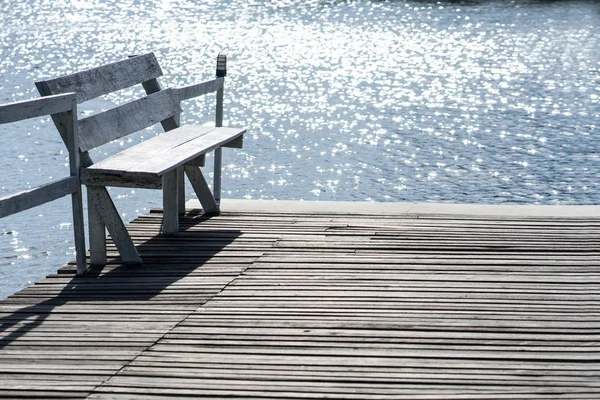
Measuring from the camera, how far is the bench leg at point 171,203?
6.04 meters

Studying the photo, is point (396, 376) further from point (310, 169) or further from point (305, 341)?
point (310, 169)

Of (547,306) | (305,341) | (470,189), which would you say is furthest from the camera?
(470,189)

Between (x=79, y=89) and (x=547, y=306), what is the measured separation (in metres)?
2.96

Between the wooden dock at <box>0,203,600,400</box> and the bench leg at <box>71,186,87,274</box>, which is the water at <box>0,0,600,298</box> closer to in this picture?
the bench leg at <box>71,186,87,274</box>

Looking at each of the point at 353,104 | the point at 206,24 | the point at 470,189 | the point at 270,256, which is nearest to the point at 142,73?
the point at 270,256

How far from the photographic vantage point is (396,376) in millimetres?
3820

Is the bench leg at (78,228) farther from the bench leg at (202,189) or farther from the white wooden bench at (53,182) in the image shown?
the bench leg at (202,189)

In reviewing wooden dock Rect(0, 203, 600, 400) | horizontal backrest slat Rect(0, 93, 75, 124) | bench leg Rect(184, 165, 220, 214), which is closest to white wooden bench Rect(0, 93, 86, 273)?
horizontal backrest slat Rect(0, 93, 75, 124)

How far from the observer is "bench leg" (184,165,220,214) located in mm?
6758

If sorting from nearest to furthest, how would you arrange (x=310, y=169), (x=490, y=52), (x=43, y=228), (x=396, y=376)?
(x=396, y=376) < (x=43, y=228) < (x=310, y=169) < (x=490, y=52)

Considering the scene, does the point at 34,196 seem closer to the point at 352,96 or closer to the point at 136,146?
the point at 136,146

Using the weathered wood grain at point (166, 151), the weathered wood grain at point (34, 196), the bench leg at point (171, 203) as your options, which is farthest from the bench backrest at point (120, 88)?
the bench leg at point (171, 203)

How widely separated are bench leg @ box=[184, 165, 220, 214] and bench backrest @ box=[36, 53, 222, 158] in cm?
43

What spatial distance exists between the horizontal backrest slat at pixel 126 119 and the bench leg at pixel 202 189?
43 centimetres
